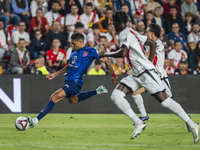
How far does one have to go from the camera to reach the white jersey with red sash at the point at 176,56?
473 inches

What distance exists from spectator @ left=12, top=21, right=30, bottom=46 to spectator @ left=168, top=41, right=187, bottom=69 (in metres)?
4.73

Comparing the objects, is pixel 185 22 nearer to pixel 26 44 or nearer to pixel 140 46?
pixel 26 44

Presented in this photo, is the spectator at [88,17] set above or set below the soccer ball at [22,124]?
above

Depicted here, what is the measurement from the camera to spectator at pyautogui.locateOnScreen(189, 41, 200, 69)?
12.1m

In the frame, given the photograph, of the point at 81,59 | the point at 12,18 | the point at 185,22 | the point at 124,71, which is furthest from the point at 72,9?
the point at 81,59

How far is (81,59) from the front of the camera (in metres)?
6.96

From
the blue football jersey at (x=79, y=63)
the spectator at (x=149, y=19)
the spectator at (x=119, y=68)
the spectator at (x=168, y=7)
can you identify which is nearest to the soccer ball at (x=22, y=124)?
the blue football jersey at (x=79, y=63)

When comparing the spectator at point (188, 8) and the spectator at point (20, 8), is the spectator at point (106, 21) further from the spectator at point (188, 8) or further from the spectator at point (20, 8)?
the spectator at point (188, 8)

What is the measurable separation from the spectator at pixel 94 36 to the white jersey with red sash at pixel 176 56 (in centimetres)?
249

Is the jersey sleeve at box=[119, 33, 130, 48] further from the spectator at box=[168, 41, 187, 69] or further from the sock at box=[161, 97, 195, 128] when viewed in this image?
the spectator at box=[168, 41, 187, 69]

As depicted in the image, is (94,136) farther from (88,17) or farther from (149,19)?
(149,19)

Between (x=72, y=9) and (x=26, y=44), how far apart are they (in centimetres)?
211

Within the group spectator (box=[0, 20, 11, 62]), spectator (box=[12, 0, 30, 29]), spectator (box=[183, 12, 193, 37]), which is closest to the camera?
spectator (box=[0, 20, 11, 62])

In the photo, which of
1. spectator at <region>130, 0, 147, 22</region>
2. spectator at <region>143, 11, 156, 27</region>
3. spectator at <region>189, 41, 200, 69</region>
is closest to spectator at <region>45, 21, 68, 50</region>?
spectator at <region>143, 11, 156, 27</region>
